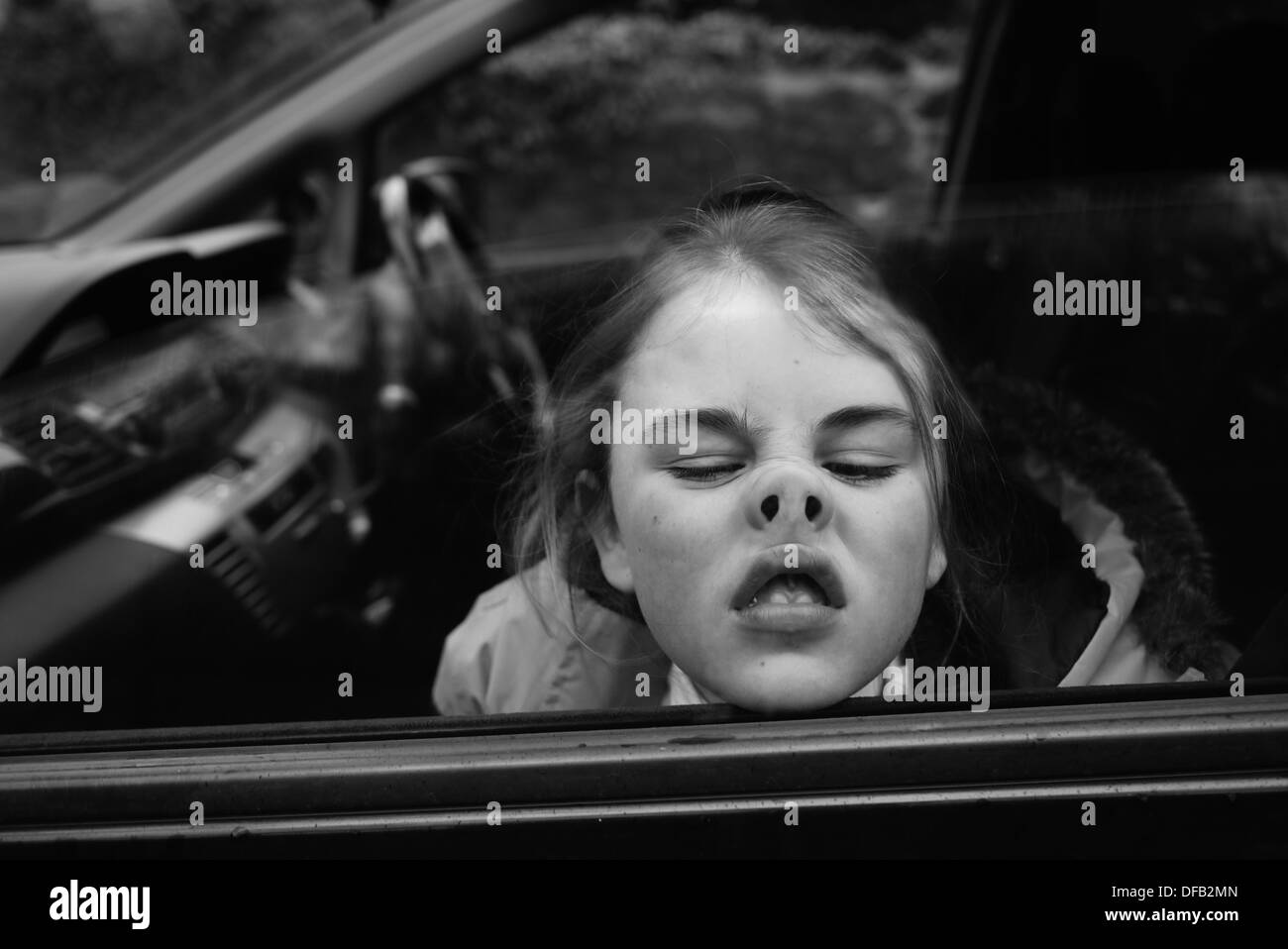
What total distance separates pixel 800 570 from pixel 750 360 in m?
0.19

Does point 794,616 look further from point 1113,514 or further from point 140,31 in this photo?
point 140,31

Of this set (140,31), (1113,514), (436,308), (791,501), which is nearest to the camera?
(791,501)

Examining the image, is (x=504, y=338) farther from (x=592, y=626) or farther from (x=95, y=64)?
(x=95, y=64)

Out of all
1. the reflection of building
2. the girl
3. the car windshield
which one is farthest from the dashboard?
the reflection of building

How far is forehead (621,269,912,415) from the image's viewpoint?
1.10 metres

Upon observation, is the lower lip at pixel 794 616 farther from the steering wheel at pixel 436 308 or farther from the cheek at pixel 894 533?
the steering wheel at pixel 436 308

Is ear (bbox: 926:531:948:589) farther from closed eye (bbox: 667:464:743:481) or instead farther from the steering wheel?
the steering wheel

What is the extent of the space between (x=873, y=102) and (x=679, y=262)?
6.10 meters

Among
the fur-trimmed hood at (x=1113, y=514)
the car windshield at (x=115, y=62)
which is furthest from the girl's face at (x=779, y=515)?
the car windshield at (x=115, y=62)

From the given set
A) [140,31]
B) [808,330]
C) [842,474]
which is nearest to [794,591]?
[842,474]

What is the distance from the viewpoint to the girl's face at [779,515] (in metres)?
1.07

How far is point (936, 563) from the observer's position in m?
1.17

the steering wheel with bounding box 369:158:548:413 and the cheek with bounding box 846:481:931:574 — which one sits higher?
the steering wheel with bounding box 369:158:548:413
